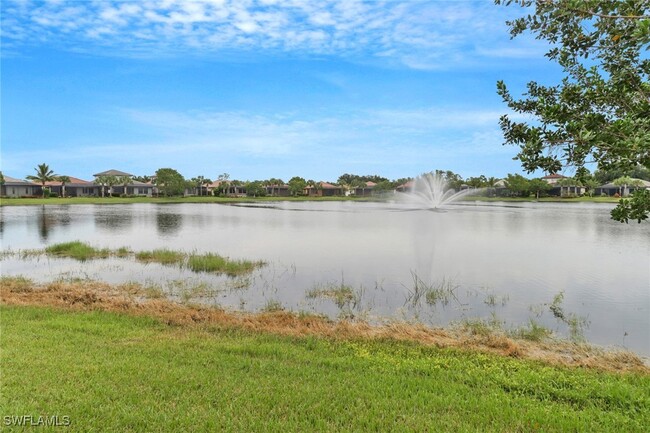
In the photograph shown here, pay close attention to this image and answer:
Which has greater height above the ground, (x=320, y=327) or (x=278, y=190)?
(x=278, y=190)

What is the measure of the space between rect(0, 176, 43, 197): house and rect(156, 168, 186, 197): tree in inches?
931

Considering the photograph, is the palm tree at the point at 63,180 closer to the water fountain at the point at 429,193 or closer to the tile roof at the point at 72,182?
the tile roof at the point at 72,182

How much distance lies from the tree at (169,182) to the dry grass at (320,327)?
289 feet

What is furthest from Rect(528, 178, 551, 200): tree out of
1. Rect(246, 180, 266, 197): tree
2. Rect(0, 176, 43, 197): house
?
Rect(0, 176, 43, 197): house

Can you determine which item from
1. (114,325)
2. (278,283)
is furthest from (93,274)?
(114,325)

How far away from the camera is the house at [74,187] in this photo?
3469 inches

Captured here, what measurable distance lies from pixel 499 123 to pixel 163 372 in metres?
5.27

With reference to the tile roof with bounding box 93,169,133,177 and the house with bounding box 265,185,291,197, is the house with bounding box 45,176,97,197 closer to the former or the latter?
the tile roof with bounding box 93,169,133,177

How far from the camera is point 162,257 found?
18.4m

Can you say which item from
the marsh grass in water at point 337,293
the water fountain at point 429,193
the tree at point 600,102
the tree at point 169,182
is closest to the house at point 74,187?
the tree at point 169,182

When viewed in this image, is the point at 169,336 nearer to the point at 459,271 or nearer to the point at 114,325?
the point at 114,325

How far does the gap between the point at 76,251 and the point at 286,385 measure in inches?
720

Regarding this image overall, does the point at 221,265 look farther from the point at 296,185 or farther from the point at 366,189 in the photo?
the point at 366,189

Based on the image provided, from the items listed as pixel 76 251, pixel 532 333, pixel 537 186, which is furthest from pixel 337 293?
pixel 537 186
